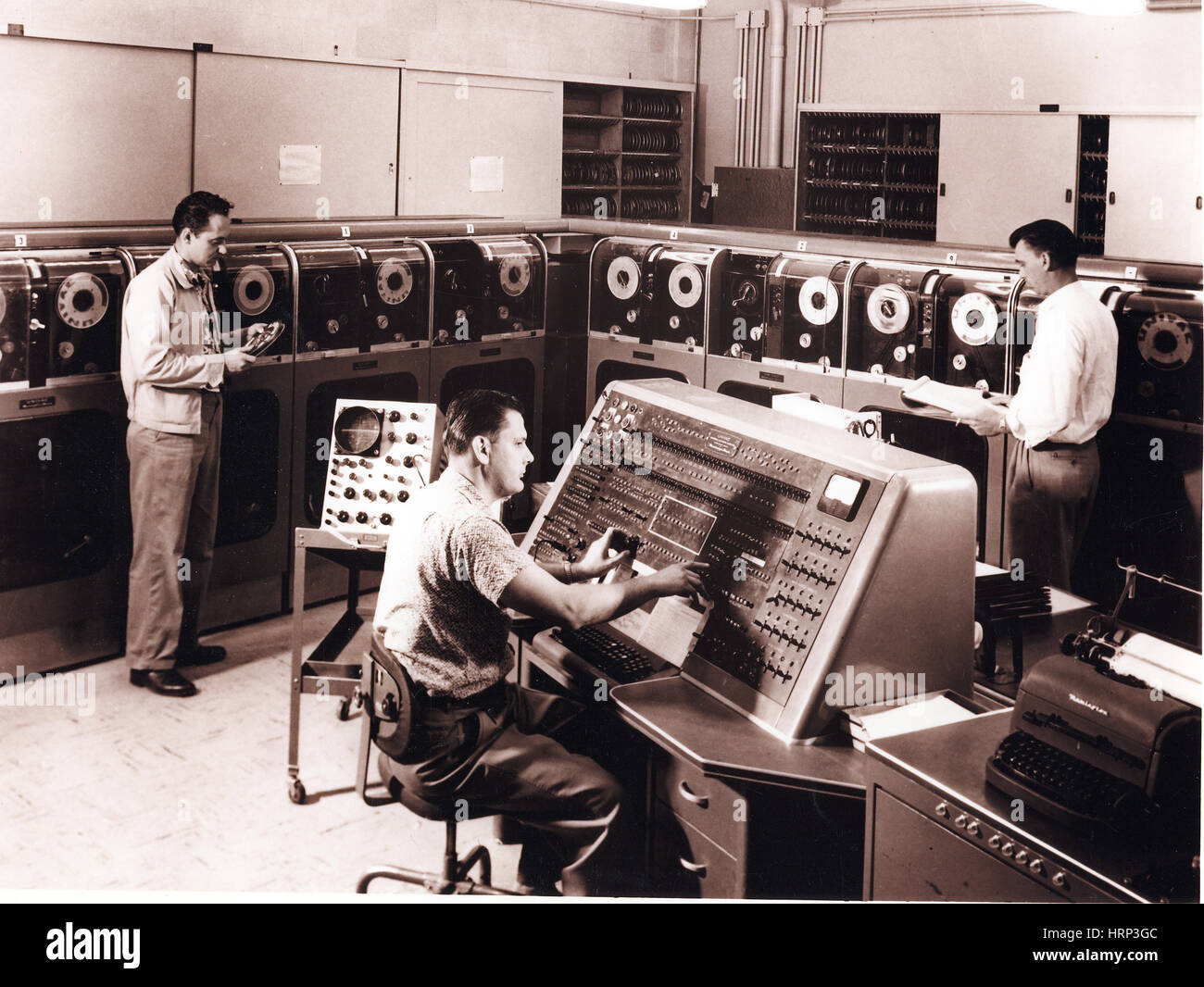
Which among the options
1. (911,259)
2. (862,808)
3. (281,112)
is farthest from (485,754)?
(281,112)

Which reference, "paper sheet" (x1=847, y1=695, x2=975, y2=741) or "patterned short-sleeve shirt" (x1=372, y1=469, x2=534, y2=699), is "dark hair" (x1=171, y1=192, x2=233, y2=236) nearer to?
"patterned short-sleeve shirt" (x1=372, y1=469, x2=534, y2=699)

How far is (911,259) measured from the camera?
495cm

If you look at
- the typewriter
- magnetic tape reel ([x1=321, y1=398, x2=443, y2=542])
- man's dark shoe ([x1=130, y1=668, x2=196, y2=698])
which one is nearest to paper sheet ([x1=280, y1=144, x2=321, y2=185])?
man's dark shoe ([x1=130, y1=668, x2=196, y2=698])

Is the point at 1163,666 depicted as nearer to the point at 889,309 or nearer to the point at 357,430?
the point at 357,430

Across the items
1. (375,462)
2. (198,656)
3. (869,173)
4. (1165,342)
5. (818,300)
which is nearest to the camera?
(375,462)

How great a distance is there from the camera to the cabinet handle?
8.73ft

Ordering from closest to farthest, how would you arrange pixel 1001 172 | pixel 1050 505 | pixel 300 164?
pixel 1050 505 → pixel 300 164 → pixel 1001 172

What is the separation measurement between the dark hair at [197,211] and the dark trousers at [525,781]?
2.33m

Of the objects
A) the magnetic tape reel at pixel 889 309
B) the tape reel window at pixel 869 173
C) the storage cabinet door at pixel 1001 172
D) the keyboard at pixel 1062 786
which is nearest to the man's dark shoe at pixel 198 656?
the magnetic tape reel at pixel 889 309

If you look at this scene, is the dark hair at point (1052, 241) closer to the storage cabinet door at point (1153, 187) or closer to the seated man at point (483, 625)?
the seated man at point (483, 625)

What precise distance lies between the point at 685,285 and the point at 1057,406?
190 centimetres

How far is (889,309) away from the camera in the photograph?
16.3 feet

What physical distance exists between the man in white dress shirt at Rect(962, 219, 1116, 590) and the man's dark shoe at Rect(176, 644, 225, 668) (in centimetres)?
295

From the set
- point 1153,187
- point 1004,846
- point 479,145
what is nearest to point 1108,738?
point 1004,846
